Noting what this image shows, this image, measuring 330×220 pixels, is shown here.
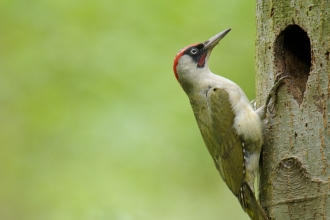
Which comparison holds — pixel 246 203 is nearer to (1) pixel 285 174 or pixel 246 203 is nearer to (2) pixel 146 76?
(1) pixel 285 174

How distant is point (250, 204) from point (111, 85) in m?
3.54

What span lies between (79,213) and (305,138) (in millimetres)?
4176

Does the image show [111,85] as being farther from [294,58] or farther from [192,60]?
[294,58]

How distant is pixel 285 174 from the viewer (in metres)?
5.00

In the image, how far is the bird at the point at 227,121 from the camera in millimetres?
5383

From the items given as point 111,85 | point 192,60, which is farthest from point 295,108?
point 111,85

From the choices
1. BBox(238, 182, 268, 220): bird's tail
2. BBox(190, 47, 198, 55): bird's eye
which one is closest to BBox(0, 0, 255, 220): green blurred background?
BBox(190, 47, 198, 55): bird's eye

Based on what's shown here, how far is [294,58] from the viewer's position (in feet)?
17.6

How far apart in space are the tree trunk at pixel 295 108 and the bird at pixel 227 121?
0.40 feet

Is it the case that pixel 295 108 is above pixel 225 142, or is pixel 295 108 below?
below

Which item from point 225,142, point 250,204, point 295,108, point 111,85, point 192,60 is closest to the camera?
point 295,108

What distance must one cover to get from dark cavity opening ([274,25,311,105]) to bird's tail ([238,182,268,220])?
0.92m

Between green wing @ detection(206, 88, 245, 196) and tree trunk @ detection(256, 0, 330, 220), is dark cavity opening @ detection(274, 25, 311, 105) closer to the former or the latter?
tree trunk @ detection(256, 0, 330, 220)

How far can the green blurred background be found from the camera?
26.9ft
